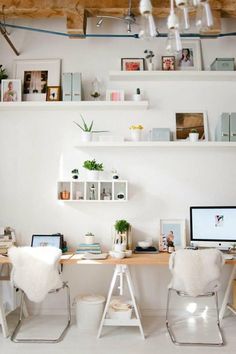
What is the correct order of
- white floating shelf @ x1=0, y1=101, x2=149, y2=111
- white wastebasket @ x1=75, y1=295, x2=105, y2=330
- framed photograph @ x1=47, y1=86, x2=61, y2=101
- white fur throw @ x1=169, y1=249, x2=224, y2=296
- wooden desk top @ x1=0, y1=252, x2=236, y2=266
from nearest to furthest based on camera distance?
white fur throw @ x1=169, y1=249, x2=224, y2=296
wooden desk top @ x1=0, y1=252, x2=236, y2=266
white wastebasket @ x1=75, y1=295, x2=105, y2=330
white floating shelf @ x1=0, y1=101, x2=149, y2=111
framed photograph @ x1=47, y1=86, x2=61, y2=101

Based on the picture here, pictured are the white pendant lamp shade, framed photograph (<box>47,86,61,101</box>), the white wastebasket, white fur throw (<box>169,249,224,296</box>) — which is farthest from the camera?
framed photograph (<box>47,86,61,101</box>)

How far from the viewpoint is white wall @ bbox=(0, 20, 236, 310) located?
3.63 meters

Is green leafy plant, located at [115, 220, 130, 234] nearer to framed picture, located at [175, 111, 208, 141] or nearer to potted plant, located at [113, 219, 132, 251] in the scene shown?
potted plant, located at [113, 219, 132, 251]

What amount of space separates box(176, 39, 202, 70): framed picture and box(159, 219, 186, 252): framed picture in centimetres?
168

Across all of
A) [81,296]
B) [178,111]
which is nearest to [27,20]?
[178,111]

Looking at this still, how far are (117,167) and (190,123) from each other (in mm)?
916

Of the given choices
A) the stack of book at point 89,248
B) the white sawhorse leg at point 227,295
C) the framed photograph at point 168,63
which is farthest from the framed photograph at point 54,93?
the white sawhorse leg at point 227,295

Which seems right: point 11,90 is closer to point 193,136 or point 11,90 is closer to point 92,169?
point 92,169

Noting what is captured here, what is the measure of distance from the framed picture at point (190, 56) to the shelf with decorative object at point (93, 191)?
4.77ft

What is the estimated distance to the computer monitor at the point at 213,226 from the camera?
3.40 m

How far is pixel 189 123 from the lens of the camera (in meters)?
3.70

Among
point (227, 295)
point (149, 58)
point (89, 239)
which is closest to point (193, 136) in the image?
point (149, 58)

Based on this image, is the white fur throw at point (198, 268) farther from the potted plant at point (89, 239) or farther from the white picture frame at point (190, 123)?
the white picture frame at point (190, 123)

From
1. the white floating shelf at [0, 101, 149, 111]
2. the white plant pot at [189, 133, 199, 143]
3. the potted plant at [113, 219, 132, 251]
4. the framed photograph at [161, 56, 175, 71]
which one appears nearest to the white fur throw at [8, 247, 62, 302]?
the potted plant at [113, 219, 132, 251]
